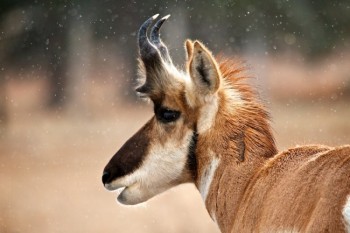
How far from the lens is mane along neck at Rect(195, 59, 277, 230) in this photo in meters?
6.52

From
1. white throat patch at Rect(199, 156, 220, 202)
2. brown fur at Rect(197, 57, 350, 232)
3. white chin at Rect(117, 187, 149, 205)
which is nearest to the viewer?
brown fur at Rect(197, 57, 350, 232)

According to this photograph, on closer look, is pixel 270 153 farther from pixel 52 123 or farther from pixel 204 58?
pixel 52 123

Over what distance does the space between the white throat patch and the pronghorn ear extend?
0.43 meters

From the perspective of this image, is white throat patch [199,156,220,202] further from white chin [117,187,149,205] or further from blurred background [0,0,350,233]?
blurred background [0,0,350,233]

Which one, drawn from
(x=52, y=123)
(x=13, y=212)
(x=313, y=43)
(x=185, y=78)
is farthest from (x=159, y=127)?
(x=313, y=43)

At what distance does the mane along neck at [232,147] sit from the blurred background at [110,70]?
48.3 ft

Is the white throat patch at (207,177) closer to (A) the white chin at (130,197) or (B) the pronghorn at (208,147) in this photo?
(B) the pronghorn at (208,147)

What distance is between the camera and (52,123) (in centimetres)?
2627

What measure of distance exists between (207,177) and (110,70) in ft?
68.5

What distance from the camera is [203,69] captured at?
6574mm

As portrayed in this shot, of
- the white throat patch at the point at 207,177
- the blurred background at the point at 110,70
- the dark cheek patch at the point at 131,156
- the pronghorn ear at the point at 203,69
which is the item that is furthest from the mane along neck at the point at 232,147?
the blurred background at the point at 110,70

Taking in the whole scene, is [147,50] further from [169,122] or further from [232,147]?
[232,147]

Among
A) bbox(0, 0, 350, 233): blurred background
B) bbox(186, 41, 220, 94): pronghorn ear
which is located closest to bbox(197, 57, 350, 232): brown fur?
bbox(186, 41, 220, 94): pronghorn ear

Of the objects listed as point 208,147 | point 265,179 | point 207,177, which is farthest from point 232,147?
point 265,179
